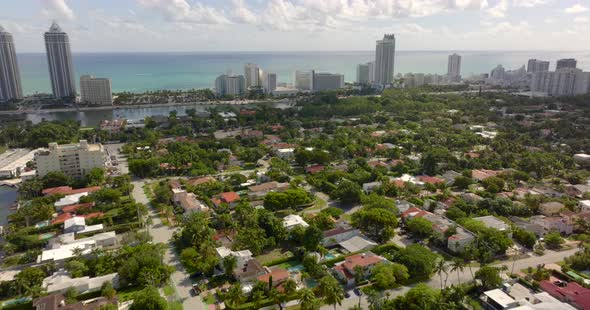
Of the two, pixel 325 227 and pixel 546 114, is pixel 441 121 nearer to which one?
pixel 546 114

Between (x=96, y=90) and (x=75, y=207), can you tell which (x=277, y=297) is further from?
(x=96, y=90)

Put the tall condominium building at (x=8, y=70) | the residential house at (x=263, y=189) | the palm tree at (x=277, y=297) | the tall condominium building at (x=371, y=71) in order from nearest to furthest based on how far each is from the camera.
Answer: the palm tree at (x=277, y=297) < the residential house at (x=263, y=189) < the tall condominium building at (x=8, y=70) < the tall condominium building at (x=371, y=71)

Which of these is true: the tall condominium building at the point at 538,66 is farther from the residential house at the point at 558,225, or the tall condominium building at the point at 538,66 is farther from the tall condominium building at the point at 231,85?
the residential house at the point at 558,225

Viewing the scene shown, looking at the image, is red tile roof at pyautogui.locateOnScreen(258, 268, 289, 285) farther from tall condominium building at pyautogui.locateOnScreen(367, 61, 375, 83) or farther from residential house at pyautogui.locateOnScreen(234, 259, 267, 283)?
tall condominium building at pyautogui.locateOnScreen(367, 61, 375, 83)

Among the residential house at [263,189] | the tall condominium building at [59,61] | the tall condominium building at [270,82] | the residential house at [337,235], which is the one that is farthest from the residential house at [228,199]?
the tall condominium building at [59,61]

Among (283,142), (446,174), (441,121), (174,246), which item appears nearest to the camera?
(174,246)

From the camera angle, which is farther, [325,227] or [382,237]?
[325,227]

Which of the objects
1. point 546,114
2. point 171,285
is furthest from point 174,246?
point 546,114
